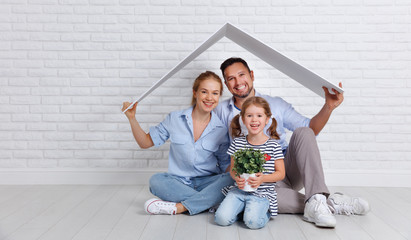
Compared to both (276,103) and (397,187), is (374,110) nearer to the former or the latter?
(397,187)

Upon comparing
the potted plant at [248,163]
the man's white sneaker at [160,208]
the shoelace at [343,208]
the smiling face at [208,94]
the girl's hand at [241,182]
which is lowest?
the man's white sneaker at [160,208]

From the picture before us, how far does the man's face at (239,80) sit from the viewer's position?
109 inches

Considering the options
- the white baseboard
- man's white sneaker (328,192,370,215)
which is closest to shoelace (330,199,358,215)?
man's white sneaker (328,192,370,215)

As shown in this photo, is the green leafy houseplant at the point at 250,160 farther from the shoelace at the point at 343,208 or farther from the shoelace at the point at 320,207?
the shoelace at the point at 343,208

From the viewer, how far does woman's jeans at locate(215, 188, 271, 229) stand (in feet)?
7.20

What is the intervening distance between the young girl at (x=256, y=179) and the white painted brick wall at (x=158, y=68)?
996 mm

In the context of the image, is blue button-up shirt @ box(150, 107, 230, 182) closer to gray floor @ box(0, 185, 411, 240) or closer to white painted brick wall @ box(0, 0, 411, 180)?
gray floor @ box(0, 185, 411, 240)

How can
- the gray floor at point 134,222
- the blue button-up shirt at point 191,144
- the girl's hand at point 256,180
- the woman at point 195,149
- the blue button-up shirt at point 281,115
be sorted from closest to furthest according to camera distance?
the gray floor at point 134,222
the girl's hand at point 256,180
the woman at point 195,149
the blue button-up shirt at point 191,144
the blue button-up shirt at point 281,115

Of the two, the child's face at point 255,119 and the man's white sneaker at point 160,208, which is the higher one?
the child's face at point 255,119

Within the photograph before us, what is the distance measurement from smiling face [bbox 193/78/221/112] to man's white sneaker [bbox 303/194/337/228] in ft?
2.73

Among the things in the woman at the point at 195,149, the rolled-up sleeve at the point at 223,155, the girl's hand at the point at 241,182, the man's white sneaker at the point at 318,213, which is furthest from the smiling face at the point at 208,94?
the man's white sneaker at the point at 318,213

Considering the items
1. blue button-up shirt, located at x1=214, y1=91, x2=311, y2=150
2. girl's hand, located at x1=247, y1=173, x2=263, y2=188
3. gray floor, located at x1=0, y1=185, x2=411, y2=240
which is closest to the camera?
gray floor, located at x1=0, y1=185, x2=411, y2=240

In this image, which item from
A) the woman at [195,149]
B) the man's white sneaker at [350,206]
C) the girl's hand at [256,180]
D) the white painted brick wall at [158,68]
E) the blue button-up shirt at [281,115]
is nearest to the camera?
the girl's hand at [256,180]

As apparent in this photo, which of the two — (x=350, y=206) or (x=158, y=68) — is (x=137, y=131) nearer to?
(x=158, y=68)
